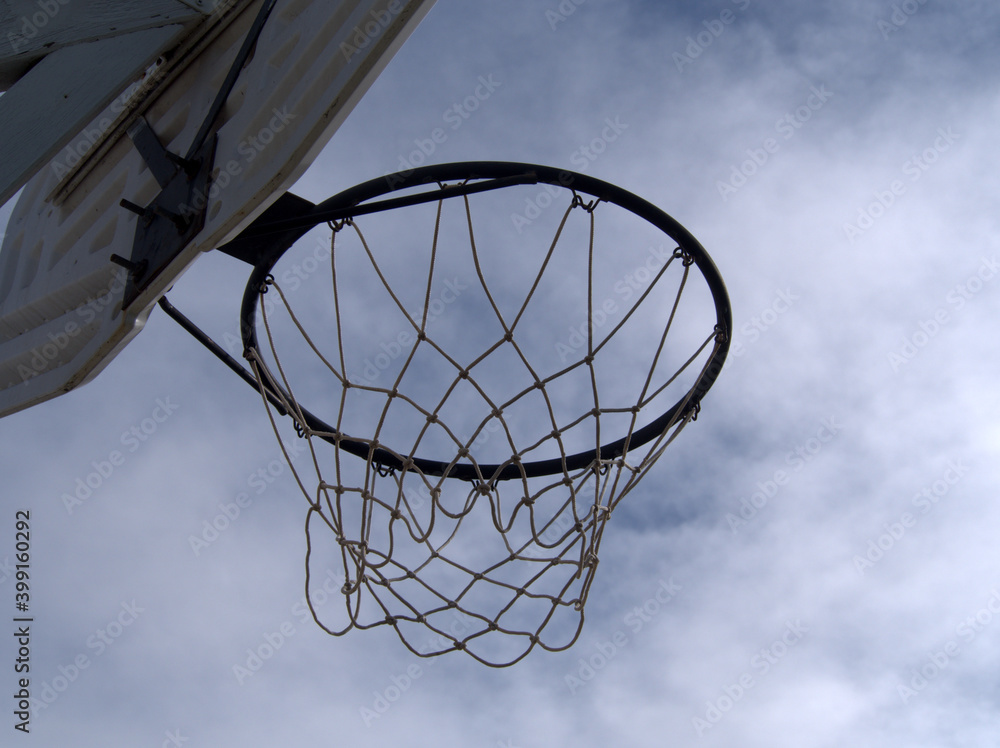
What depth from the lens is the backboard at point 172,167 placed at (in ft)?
6.59

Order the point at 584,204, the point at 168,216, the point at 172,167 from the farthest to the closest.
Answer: the point at 584,204 → the point at 172,167 → the point at 168,216

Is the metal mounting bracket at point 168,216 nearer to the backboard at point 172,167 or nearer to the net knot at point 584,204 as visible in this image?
the backboard at point 172,167

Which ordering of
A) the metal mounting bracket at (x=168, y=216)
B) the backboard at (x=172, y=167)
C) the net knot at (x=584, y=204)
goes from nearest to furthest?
the backboard at (x=172, y=167), the metal mounting bracket at (x=168, y=216), the net knot at (x=584, y=204)

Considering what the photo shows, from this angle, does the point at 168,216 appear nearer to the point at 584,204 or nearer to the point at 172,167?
the point at 172,167

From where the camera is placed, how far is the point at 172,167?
231 cm

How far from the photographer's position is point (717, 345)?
352 centimetres

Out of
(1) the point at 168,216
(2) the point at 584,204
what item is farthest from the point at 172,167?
(2) the point at 584,204

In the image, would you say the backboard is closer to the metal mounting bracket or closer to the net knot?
the metal mounting bracket

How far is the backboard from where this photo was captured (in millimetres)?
2010

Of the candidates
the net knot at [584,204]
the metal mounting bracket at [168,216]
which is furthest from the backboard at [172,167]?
the net knot at [584,204]

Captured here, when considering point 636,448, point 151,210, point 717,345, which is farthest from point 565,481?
point 151,210

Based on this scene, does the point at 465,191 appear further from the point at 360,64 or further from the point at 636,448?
the point at 636,448

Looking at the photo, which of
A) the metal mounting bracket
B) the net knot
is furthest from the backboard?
the net knot

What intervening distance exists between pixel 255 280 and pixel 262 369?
38 cm
